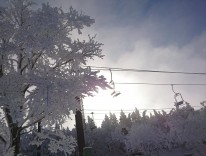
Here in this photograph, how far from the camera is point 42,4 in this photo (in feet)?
28.0

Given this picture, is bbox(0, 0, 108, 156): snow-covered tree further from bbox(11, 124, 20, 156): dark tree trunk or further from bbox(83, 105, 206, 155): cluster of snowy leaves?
bbox(83, 105, 206, 155): cluster of snowy leaves

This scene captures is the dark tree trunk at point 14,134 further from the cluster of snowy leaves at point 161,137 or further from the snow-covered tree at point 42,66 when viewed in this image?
the cluster of snowy leaves at point 161,137

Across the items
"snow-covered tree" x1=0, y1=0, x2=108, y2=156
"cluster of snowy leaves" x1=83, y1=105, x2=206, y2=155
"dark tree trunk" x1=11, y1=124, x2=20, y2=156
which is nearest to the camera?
"snow-covered tree" x1=0, y1=0, x2=108, y2=156

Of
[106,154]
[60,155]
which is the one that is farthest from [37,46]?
[106,154]

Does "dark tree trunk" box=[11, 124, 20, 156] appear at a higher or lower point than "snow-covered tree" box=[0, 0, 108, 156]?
lower

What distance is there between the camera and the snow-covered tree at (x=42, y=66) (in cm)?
755

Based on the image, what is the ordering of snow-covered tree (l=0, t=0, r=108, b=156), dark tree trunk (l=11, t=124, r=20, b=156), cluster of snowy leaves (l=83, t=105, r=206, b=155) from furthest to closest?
cluster of snowy leaves (l=83, t=105, r=206, b=155) < dark tree trunk (l=11, t=124, r=20, b=156) < snow-covered tree (l=0, t=0, r=108, b=156)

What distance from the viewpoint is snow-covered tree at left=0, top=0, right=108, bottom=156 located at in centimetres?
755

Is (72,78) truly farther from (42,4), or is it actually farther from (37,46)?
(42,4)

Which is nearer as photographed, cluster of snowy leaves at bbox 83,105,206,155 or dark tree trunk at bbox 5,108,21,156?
dark tree trunk at bbox 5,108,21,156

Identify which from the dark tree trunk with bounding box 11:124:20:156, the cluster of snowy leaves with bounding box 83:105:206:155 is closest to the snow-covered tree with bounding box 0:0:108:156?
the dark tree trunk with bounding box 11:124:20:156

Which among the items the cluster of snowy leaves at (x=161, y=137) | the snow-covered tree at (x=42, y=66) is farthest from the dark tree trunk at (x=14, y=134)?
the cluster of snowy leaves at (x=161, y=137)

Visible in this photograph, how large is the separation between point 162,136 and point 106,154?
19.3 m

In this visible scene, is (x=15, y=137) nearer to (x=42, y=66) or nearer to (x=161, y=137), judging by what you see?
(x=42, y=66)
